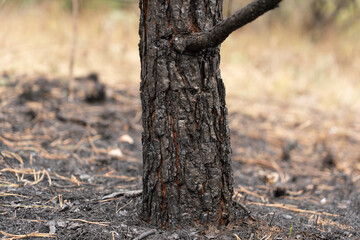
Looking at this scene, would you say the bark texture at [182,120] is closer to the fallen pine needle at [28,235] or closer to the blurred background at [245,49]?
the fallen pine needle at [28,235]

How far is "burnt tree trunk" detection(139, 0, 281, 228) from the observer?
1.40m

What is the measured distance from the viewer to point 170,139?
146cm

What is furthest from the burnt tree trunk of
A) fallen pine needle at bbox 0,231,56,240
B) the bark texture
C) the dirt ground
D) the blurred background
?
the blurred background

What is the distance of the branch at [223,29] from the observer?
1152 mm

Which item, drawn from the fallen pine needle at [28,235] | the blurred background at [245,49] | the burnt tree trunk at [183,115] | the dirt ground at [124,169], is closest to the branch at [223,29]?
the burnt tree trunk at [183,115]

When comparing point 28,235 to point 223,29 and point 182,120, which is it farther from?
point 223,29

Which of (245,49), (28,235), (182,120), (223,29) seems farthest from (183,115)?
(245,49)

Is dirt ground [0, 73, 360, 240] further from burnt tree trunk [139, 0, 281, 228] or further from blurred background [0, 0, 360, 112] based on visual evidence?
blurred background [0, 0, 360, 112]

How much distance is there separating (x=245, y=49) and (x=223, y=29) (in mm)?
5365

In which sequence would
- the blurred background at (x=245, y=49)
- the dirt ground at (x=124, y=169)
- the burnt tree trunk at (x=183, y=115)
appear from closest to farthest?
the burnt tree trunk at (x=183, y=115), the dirt ground at (x=124, y=169), the blurred background at (x=245, y=49)

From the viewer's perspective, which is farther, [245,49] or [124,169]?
[245,49]

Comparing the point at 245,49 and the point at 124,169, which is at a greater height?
the point at 245,49

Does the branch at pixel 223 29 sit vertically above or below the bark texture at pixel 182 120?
above

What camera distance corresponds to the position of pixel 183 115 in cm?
144
